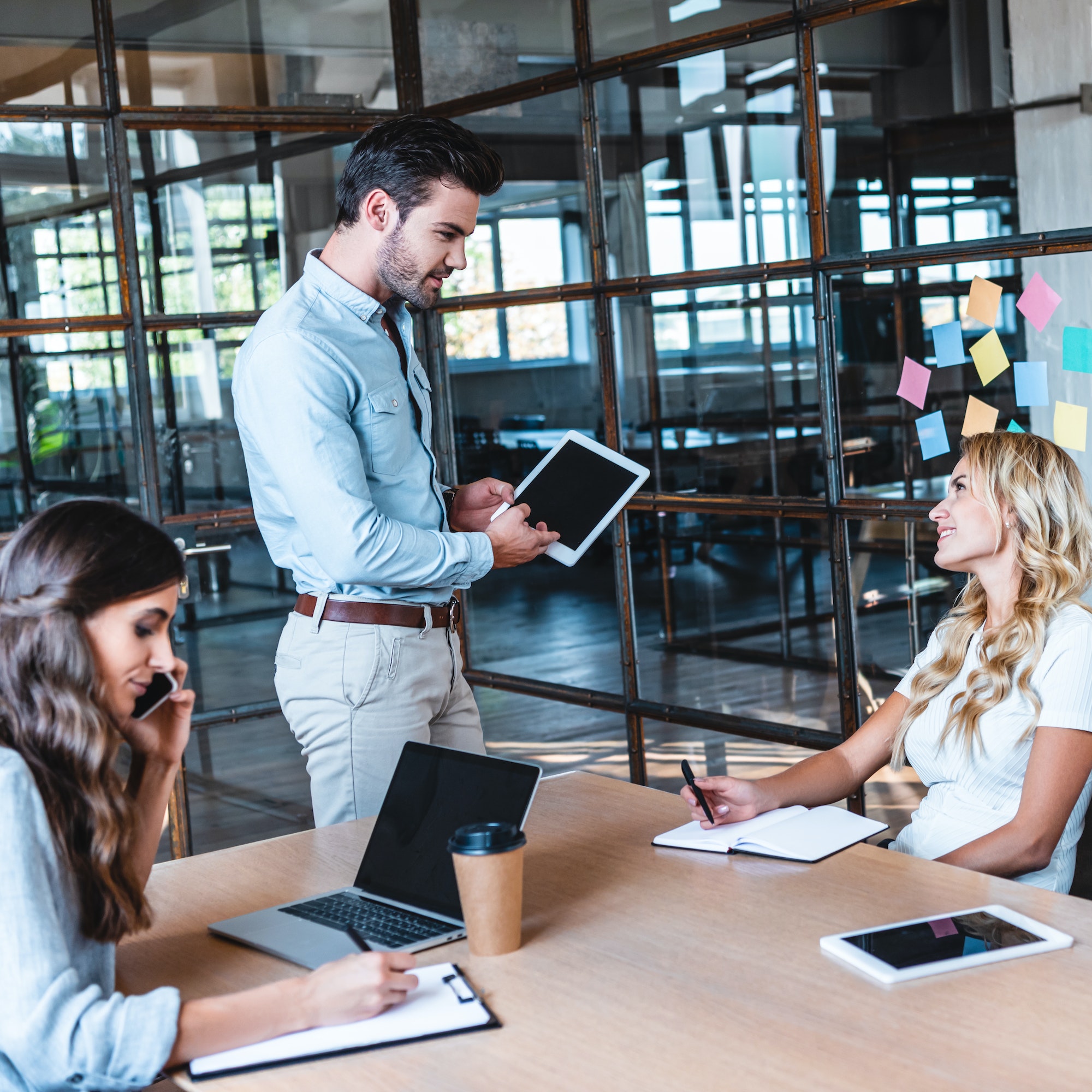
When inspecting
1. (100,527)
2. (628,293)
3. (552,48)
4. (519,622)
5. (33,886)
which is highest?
(552,48)

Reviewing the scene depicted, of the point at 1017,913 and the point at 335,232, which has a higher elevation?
the point at 335,232

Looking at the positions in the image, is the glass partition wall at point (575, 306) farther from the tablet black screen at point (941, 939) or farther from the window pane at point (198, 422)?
the tablet black screen at point (941, 939)

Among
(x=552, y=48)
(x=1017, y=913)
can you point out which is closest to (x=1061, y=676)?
(x=1017, y=913)

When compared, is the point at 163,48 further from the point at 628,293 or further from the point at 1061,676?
the point at 1061,676

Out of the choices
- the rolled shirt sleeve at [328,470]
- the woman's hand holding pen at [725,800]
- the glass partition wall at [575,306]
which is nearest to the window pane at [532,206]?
the glass partition wall at [575,306]

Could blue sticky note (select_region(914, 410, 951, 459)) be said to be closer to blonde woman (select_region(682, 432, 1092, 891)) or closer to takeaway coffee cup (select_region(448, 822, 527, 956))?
blonde woman (select_region(682, 432, 1092, 891))

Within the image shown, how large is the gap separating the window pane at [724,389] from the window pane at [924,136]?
0.91ft

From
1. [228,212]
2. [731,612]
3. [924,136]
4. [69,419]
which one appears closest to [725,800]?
[69,419]

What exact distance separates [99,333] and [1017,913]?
250cm

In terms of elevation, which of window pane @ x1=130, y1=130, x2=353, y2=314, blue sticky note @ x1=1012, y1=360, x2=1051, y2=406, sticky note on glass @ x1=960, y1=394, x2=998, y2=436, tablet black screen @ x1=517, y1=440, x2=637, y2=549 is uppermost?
window pane @ x1=130, y1=130, x2=353, y2=314

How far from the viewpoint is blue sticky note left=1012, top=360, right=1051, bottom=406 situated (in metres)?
2.38

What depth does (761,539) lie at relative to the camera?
341 cm

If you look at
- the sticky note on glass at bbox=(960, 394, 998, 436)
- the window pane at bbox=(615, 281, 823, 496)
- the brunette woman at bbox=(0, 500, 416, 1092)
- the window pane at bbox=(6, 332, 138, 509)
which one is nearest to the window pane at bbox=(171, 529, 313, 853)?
the window pane at bbox=(6, 332, 138, 509)

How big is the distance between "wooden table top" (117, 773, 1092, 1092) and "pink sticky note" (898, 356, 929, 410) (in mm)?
1268
